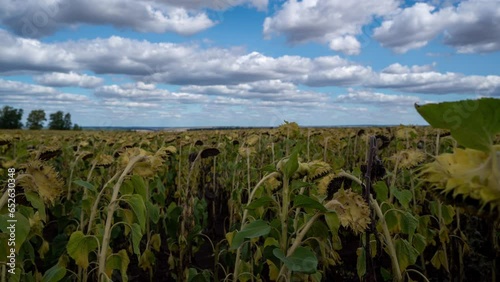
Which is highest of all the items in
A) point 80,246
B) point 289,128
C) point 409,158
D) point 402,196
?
point 289,128

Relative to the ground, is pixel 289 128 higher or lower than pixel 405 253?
higher

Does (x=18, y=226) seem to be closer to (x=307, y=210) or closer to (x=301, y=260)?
(x=301, y=260)

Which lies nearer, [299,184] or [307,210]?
[299,184]

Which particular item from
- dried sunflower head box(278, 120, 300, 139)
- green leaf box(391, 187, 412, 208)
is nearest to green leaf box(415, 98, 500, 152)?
green leaf box(391, 187, 412, 208)

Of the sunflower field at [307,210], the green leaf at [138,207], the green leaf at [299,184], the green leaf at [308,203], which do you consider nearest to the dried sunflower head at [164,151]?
the sunflower field at [307,210]

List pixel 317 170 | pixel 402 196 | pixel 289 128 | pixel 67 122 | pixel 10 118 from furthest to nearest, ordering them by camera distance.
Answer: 1. pixel 67 122
2. pixel 10 118
3. pixel 289 128
4. pixel 402 196
5. pixel 317 170

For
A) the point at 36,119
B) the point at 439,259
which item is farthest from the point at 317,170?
the point at 36,119

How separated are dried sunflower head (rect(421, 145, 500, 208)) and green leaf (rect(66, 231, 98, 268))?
1.51m

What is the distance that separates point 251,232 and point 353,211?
346mm

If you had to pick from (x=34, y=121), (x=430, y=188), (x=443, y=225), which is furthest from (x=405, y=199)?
(x=34, y=121)

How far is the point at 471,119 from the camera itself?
62 centimetres

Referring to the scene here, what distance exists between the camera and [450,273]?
3.10 meters

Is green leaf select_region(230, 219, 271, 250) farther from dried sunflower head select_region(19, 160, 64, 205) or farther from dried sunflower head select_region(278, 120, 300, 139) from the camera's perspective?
dried sunflower head select_region(278, 120, 300, 139)

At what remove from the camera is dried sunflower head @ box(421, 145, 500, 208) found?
59 cm
